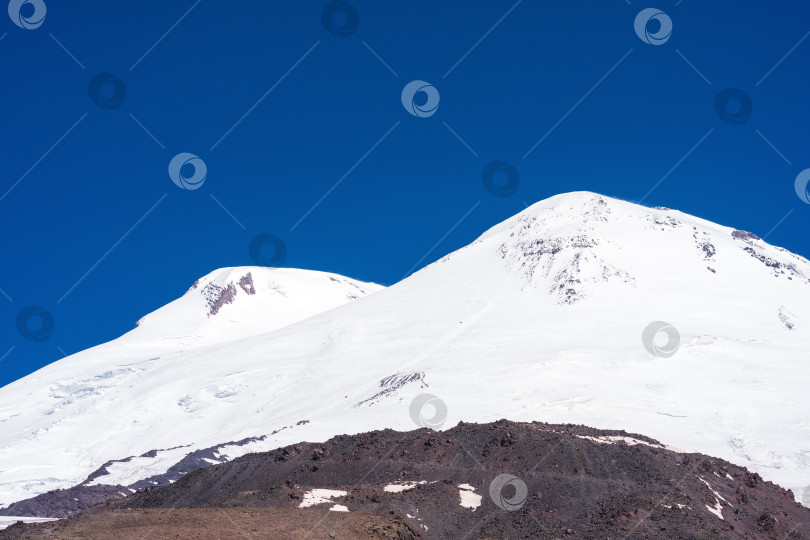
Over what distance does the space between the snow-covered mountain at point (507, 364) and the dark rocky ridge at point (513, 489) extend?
1774 cm

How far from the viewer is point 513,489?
24.5m

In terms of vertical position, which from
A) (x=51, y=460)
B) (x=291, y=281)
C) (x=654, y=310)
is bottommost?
(x=51, y=460)

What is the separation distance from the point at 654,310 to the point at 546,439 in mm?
58532

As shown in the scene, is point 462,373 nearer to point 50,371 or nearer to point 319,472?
point 319,472

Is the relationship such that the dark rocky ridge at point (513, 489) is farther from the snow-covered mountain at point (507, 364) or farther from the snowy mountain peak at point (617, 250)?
the snowy mountain peak at point (617, 250)

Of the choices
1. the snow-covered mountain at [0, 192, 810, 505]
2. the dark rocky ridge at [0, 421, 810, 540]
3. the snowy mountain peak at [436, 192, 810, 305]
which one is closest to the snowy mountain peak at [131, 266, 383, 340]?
the snow-covered mountain at [0, 192, 810, 505]

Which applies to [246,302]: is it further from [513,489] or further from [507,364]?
[513,489]

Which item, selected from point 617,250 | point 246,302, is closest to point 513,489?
point 617,250

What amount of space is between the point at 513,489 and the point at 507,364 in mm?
43446

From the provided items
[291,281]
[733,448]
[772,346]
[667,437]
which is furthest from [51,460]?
[291,281]

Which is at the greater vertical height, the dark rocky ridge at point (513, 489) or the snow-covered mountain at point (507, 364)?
the snow-covered mountain at point (507, 364)

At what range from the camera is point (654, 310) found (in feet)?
266

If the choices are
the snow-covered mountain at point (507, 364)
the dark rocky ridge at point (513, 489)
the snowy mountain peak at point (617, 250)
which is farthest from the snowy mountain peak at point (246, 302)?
the dark rocky ridge at point (513, 489)

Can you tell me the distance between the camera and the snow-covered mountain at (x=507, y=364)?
5509cm
